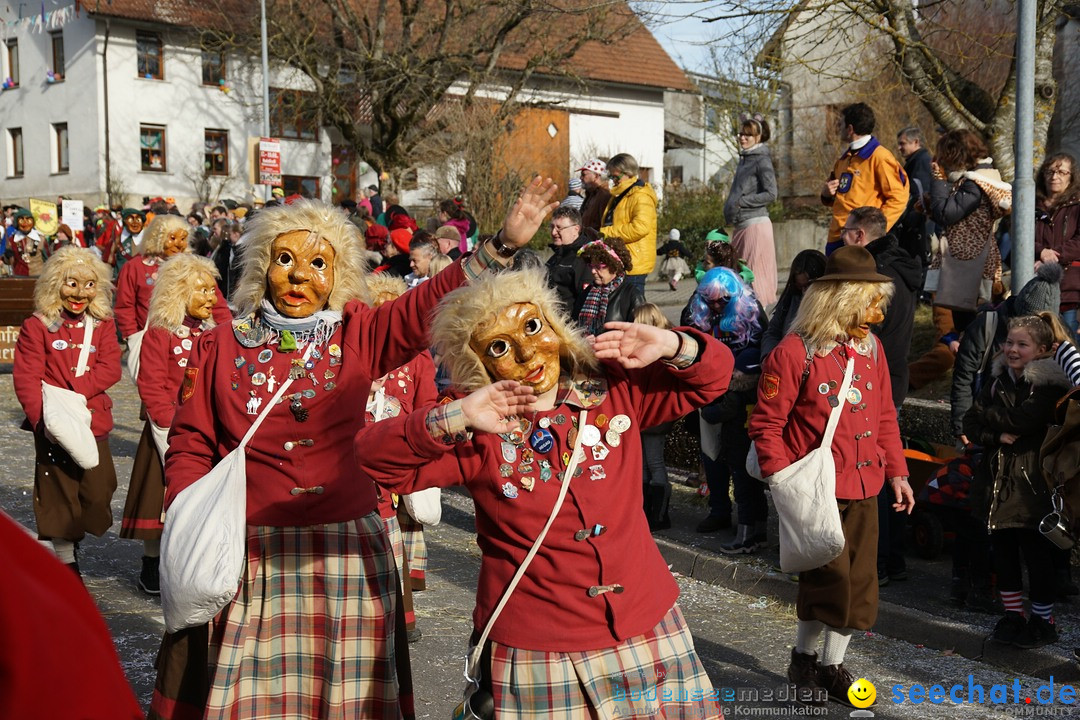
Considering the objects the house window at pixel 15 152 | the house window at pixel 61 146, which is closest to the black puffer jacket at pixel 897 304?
the house window at pixel 61 146

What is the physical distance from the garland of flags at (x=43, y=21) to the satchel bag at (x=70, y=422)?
33.7m

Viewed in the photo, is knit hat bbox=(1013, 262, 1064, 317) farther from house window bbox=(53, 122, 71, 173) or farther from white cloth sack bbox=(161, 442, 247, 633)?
house window bbox=(53, 122, 71, 173)

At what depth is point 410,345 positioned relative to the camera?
13.1 feet

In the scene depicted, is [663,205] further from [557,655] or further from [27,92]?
[27,92]

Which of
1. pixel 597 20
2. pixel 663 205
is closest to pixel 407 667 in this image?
pixel 663 205

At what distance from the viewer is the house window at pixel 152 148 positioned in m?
37.8

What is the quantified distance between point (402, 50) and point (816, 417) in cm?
2653

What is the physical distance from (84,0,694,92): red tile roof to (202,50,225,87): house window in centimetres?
169

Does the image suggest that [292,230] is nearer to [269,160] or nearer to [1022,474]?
[1022,474]

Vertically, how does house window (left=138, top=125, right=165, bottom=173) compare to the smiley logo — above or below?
above

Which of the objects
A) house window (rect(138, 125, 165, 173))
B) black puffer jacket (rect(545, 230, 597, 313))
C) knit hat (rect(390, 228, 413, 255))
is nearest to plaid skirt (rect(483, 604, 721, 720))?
black puffer jacket (rect(545, 230, 597, 313))

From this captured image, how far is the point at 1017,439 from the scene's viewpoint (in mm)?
5664

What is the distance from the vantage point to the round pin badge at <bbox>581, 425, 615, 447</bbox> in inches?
131

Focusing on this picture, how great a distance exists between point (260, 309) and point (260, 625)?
1068 millimetres
